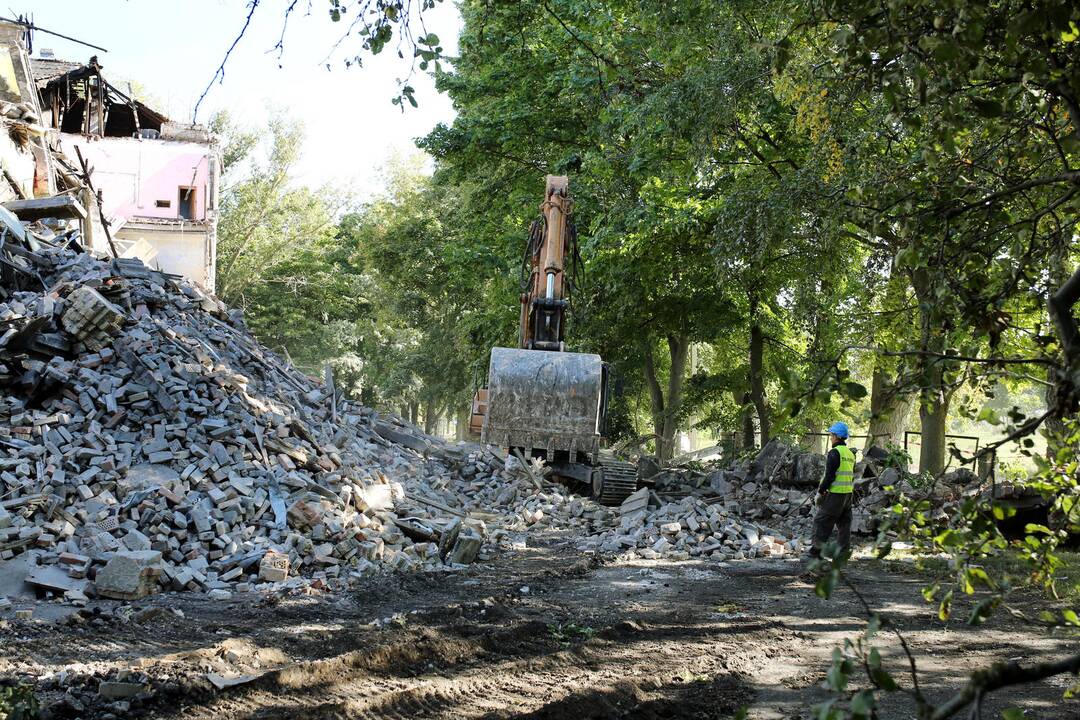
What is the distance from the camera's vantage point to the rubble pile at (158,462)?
10.4 meters

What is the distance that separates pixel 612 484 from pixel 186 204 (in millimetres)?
22109

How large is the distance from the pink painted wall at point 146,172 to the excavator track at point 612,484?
21.3m

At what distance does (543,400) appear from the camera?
14.9 meters

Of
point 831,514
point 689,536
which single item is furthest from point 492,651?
point 689,536

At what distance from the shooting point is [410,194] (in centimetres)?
4228

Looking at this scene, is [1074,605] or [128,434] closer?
[1074,605]

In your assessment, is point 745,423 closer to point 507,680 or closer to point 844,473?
point 844,473

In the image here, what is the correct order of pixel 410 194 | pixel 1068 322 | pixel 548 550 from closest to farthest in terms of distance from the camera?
pixel 1068 322, pixel 548 550, pixel 410 194

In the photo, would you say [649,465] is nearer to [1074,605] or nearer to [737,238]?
[737,238]

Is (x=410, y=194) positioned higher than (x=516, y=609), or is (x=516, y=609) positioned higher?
(x=410, y=194)

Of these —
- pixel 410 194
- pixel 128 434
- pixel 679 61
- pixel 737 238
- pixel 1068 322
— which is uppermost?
pixel 410 194

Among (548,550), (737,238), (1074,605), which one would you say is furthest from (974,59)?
(548,550)

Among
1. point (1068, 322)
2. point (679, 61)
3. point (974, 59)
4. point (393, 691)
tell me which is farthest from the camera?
point (679, 61)

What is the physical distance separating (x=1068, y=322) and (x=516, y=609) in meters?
7.28
